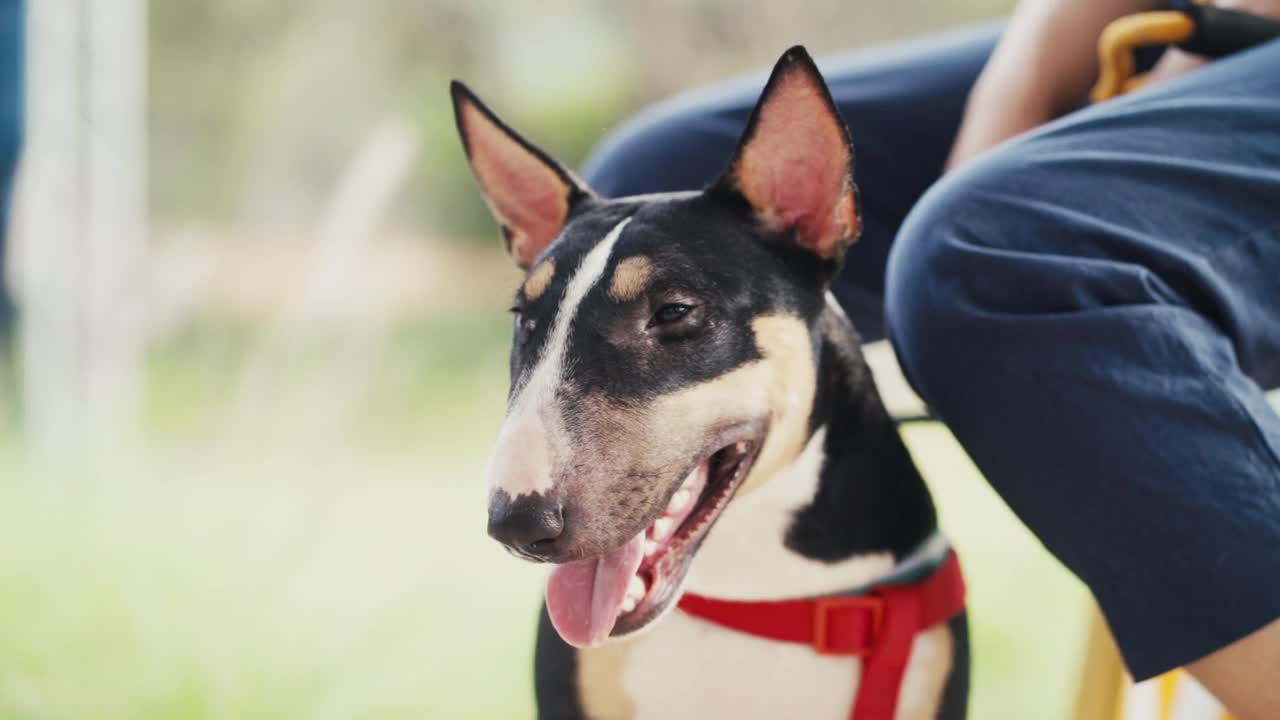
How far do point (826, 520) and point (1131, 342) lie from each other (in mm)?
328

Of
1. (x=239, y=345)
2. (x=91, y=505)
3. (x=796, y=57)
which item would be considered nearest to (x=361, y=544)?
(x=91, y=505)

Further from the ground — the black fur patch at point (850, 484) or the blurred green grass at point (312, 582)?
the black fur patch at point (850, 484)

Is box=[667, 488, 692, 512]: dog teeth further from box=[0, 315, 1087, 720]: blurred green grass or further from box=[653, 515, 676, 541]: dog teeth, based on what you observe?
box=[0, 315, 1087, 720]: blurred green grass

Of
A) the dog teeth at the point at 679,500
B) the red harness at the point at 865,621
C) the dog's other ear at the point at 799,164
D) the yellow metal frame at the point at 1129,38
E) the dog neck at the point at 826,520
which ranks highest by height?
the yellow metal frame at the point at 1129,38

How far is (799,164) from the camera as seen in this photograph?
0.98 m

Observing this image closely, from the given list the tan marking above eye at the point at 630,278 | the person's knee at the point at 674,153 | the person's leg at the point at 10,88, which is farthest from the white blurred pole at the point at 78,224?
the tan marking above eye at the point at 630,278

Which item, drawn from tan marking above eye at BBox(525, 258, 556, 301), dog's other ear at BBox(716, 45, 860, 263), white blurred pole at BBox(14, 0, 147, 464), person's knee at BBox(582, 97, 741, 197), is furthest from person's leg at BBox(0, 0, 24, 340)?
dog's other ear at BBox(716, 45, 860, 263)

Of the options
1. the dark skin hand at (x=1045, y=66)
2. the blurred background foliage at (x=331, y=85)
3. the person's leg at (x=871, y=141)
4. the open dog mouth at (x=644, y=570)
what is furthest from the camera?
the blurred background foliage at (x=331, y=85)

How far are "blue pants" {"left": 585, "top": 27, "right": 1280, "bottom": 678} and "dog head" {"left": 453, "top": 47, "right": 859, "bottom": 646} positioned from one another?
0.32ft

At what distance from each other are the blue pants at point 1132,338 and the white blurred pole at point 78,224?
4.81 ft

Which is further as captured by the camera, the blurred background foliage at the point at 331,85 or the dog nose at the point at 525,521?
the blurred background foliage at the point at 331,85

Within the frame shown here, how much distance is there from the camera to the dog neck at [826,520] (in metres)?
1.06

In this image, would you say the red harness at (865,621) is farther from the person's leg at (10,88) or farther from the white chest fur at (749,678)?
the person's leg at (10,88)

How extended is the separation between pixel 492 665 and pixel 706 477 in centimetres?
96
